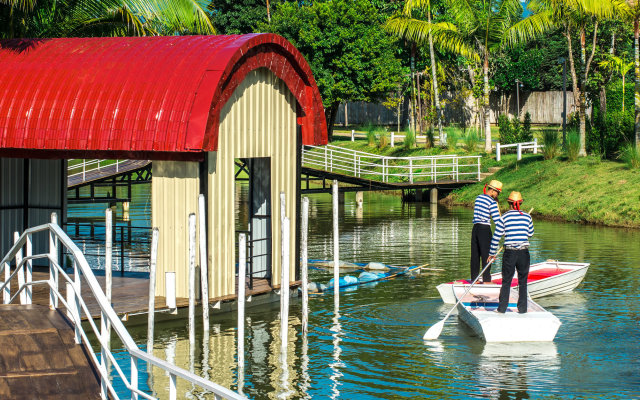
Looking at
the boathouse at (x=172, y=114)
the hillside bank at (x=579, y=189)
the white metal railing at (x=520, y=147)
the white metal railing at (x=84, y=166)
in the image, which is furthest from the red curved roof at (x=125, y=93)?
the white metal railing at (x=520, y=147)

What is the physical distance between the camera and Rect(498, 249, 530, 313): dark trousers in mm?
16984

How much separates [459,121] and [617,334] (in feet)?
182

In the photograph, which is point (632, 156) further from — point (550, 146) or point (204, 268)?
point (204, 268)

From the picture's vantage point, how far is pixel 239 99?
19.2m

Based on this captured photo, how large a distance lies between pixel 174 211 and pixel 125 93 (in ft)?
7.85

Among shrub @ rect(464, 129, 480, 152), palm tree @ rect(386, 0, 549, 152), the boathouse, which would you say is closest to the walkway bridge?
shrub @ rect(464, 129, 480, 152)

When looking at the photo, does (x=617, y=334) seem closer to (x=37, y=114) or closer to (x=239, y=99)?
(x=239, y=99)

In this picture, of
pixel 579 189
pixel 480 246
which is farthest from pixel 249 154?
pixel 579 189

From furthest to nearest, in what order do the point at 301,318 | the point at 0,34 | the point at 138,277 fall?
the point at 0,34 < the point at 138,277 < the point at 301,318

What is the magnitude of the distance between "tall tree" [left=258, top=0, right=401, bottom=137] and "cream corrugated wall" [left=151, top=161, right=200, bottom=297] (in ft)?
129

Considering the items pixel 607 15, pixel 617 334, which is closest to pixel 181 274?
pixel 617 334

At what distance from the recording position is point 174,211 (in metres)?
18.3

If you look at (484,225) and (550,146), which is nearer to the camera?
(484,225)

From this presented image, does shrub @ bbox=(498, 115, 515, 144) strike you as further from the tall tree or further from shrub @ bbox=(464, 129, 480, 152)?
the tall tree
